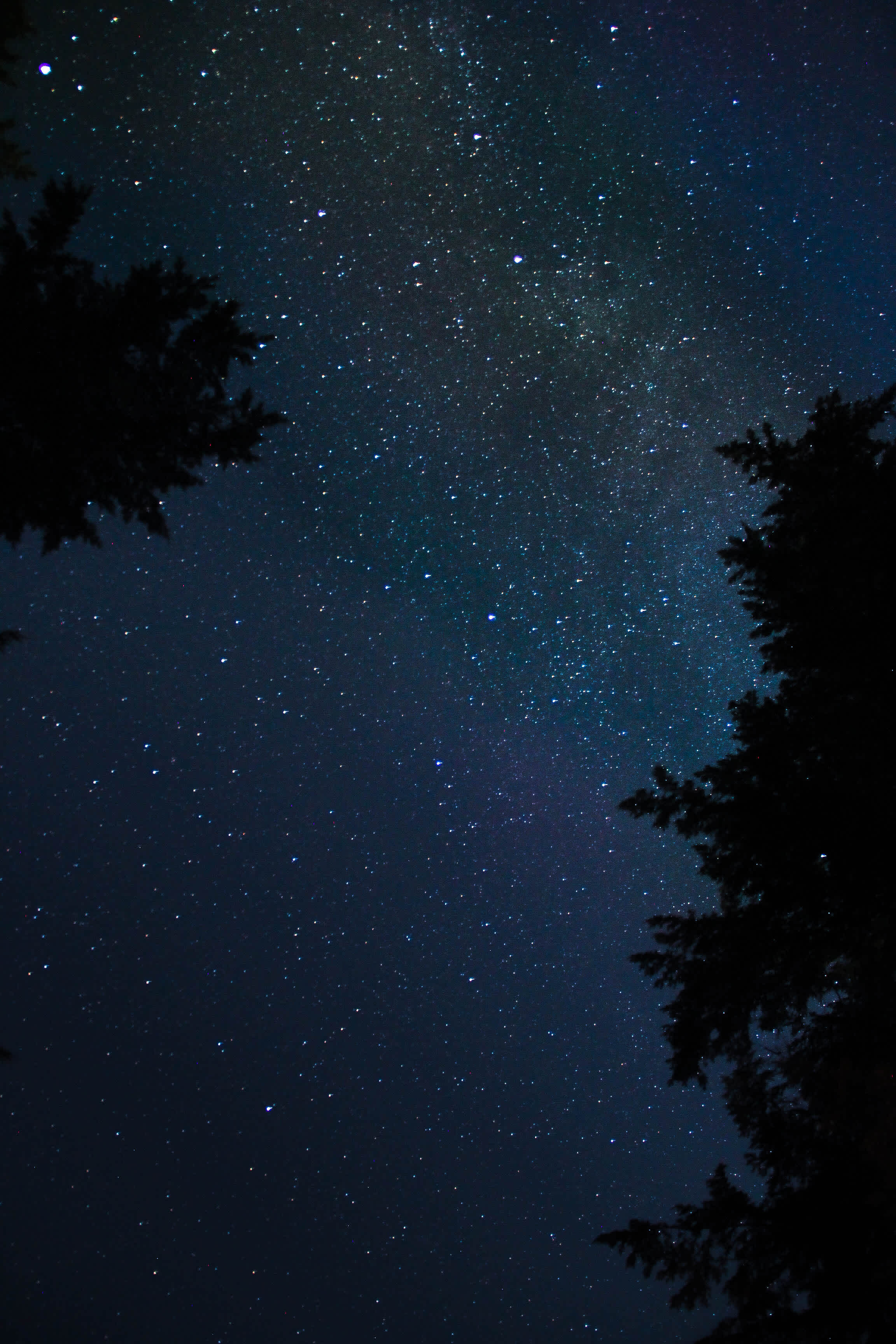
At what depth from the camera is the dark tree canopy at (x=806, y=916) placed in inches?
150

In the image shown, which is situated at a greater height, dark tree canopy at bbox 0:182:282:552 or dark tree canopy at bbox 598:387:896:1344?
dark tree canopy at bbox 0:182:282:552

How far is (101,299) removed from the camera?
4.48 m

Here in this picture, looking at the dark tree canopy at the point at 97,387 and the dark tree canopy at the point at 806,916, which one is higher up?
the dark tree canopy at the point at 97,387

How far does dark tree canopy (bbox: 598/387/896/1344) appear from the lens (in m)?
3.82

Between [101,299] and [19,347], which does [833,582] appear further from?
[19,347]

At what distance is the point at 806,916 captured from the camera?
4.29 m

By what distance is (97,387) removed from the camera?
4.60 metres

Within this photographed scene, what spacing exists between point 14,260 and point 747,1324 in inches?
334

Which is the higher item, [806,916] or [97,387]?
[97,387]

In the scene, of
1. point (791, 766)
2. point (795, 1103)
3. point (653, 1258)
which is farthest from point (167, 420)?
point (795, 1103)

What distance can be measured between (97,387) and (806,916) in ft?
20.8

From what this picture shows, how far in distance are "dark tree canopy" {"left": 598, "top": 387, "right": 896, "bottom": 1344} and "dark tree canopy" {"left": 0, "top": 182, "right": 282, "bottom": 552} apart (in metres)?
4.44

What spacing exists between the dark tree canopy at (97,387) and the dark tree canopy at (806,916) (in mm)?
4437

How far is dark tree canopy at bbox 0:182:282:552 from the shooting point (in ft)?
14.1
